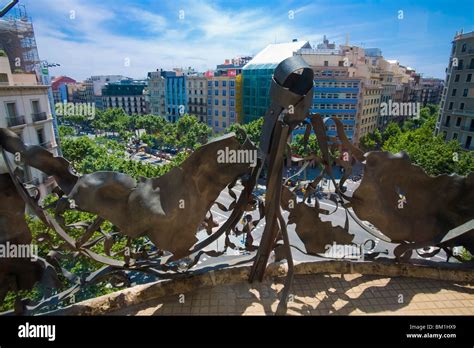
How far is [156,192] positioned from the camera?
661cm

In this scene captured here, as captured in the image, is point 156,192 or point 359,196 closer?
point 156,192

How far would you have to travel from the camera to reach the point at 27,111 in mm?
23219

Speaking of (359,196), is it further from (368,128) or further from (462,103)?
(368,128)

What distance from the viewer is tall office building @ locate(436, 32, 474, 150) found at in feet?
115

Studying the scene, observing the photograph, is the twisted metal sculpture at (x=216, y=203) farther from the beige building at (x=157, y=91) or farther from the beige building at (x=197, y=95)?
the beige building at (x=157, y=91)

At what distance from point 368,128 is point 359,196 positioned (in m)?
46.1

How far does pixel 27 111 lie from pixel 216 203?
23137 millimetres

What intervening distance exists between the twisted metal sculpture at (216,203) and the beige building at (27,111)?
16.4m

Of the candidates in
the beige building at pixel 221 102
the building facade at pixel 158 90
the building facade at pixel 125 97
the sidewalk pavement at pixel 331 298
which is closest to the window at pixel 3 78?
the sidewalk pavement at pixel 331 298

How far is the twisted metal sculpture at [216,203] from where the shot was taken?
6.49 m

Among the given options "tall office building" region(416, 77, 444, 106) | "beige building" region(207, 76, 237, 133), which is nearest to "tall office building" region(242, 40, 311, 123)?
"beige building" region(207, 76, 237, 133)

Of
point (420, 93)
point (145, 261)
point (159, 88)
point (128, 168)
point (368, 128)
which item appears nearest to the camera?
point (145, 261)

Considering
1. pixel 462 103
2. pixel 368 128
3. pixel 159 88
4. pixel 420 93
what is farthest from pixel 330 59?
pixel 420 93
